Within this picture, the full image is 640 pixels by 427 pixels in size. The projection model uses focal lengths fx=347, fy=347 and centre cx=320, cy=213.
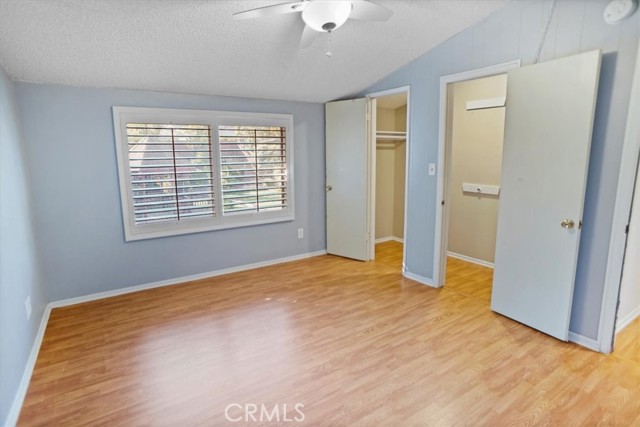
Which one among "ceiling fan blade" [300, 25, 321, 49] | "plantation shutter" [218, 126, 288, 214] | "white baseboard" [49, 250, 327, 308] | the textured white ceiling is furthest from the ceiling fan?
"white baseboard" [49, 250, 327, 308]

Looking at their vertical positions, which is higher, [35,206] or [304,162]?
[304,162]

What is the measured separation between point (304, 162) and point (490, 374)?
3079 millimetres

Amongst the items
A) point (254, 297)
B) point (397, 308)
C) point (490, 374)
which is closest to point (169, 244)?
point (254, 297)

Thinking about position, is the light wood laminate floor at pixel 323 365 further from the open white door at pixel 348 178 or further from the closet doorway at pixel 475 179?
the open white door at pixel 348 178

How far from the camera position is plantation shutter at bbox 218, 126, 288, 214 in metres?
3.85

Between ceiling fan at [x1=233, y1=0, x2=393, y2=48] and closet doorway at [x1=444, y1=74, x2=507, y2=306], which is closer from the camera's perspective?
ceiling fan at [x1=233, y1=0, x2=393, y2=48]

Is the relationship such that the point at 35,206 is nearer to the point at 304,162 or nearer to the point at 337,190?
the point at 304,162

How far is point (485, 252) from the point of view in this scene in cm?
425

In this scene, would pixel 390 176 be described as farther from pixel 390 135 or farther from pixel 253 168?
pixel 253 168

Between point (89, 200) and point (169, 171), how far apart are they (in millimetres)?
747

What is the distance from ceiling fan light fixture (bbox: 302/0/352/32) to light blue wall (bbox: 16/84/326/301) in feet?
6.21

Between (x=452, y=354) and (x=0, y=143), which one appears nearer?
(x=0, y=143)

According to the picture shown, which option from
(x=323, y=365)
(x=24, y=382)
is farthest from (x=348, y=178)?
(x=24, y=382)

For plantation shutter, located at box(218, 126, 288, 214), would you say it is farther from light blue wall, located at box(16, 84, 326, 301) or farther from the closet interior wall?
the closet interior wall
